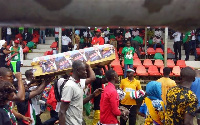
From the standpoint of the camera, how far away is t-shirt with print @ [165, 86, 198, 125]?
3543 mm

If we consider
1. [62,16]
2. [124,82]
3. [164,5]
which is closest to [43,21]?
[62,16]

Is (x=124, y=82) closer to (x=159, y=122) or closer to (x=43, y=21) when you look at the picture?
(x=159, y=122)

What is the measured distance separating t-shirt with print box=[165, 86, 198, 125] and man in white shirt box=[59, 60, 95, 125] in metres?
1.13

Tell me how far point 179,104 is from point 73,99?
1.30 m

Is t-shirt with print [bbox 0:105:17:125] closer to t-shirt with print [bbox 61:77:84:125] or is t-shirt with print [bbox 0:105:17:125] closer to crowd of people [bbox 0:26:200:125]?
crowd of people [bbox 0:26:200:125]

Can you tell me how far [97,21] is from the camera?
2.21 feet

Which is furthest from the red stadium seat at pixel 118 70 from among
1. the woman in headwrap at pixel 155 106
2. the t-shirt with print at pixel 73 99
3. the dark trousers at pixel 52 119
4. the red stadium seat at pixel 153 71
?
the t-shirt with print at pixel 73 99

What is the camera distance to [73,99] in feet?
12.5

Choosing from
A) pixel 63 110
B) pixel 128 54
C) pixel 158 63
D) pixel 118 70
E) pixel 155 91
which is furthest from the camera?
pixel 158 63

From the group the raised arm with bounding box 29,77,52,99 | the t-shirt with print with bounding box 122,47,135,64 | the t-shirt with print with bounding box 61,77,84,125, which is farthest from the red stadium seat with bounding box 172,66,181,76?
the t-shirt with print with bounding box 61,77,84,125

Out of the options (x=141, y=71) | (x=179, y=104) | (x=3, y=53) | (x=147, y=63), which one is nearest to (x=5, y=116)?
(x=179, y=104)

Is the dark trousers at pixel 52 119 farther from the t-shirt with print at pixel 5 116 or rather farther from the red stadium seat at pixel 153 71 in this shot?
the red stadium seat at pixel 153 71

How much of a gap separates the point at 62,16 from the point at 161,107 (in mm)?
3905

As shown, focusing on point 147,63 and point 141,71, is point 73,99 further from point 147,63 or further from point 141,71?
point 147,63
